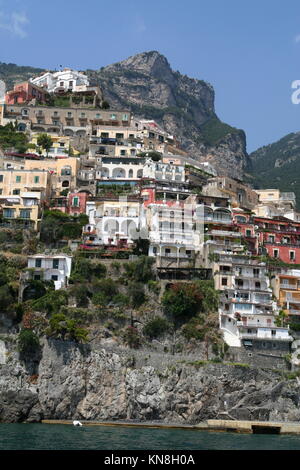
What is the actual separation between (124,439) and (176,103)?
481 ft

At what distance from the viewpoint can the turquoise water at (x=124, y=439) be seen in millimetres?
37469

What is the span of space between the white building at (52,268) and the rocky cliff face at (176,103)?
86705mm

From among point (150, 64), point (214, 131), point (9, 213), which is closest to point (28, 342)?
point (9, 213)

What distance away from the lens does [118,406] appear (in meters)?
53.7

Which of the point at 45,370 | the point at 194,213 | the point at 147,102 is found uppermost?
the point at 147,102

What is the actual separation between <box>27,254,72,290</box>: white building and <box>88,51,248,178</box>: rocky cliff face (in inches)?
3414

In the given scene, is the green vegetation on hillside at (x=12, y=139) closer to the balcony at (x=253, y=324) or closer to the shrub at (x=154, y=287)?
the shrub at (x=154, y=287)

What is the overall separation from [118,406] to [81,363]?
4559mm

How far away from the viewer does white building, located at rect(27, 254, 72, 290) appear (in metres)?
63.3

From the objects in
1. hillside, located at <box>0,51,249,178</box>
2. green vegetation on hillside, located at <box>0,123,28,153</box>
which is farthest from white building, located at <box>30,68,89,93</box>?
hillside, located at <box>0,51,249,178</box>

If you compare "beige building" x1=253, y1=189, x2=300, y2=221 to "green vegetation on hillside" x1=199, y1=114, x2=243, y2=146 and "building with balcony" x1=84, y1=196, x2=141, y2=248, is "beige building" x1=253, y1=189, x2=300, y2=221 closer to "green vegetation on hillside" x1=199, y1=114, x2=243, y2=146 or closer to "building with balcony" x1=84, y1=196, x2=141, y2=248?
"building with balcony" x1=84, y1=196, x2=141, y2=248
